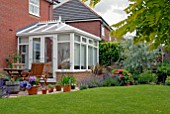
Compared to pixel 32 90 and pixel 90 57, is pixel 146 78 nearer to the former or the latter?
pixel 90 57

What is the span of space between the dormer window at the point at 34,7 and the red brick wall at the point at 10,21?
0.52 metres

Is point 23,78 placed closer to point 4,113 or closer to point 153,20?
point 4,113

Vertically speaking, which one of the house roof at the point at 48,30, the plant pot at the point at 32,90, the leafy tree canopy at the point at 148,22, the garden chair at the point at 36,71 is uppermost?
the house roof at the point at 48,30

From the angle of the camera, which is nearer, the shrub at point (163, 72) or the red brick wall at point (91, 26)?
the shrub at point (163, 72)

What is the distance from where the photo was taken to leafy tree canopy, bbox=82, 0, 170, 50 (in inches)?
77.3

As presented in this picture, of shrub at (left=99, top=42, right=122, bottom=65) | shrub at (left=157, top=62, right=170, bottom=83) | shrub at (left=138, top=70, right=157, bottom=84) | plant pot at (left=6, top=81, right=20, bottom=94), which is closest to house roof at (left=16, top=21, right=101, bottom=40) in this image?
shrub at (left=138, top=70, right=157, bottom=84)

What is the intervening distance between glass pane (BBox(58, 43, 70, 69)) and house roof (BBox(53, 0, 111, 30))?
1243 centimetres

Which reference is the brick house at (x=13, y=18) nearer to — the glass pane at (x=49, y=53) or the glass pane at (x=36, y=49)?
the glass pane at (x=36, y=49)

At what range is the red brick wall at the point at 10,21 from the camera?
14438 mm

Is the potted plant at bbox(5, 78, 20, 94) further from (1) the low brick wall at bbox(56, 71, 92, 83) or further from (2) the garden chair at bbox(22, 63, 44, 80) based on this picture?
(1) the low brick wall at bbox(56, 71, 92, 83)

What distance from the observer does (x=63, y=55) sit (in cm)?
1416

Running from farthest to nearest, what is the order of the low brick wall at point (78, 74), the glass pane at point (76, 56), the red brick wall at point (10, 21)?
the red brick wall at point (10, 21), the glass pane at point (76, 56), the low brick wall at point (78, 74)

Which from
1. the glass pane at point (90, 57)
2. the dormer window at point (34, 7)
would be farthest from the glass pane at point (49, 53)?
the dormer window at point (34, 7)

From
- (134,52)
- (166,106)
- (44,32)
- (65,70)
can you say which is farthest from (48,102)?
(134,52)
